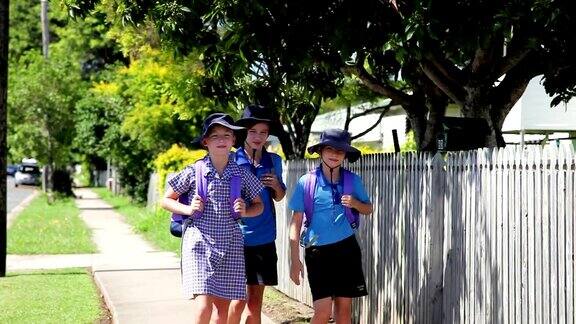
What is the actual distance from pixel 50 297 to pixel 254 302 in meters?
4.47

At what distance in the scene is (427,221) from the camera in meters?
6.52

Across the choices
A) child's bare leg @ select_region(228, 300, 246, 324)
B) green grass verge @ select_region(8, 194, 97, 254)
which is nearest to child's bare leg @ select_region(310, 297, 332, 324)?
child's bare leg @ select_region(228, 300, 246, 324)

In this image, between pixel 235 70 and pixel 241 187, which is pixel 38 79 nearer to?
pixel 235 70

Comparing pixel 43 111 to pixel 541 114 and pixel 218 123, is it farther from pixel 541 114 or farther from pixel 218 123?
pixel 218 123

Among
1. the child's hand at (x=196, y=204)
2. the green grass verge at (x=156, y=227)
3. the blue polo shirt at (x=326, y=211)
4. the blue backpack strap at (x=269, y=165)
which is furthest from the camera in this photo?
the green grass verge at (x=156, y=227)

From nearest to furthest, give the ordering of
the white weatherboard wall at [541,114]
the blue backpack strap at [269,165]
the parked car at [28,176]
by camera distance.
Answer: the blue backpack strap at [269,165] < the white weatherboard wall at [541,114] < the parked car at [28,176]

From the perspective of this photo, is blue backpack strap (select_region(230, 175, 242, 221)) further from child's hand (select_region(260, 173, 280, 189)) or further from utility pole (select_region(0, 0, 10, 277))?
utility pole (select_region(0, 0, 10, 277))

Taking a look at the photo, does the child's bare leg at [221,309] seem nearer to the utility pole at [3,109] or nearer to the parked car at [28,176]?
the utility pole at [3,109]

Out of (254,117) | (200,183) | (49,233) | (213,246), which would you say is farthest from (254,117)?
(49,233)

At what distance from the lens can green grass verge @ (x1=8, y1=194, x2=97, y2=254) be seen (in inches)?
635

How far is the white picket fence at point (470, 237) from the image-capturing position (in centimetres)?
489

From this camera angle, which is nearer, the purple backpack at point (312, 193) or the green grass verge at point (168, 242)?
the purple backpack at point (312, 193)

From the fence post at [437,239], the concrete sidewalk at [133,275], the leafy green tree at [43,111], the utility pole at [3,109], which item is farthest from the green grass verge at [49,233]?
the fence post at [437,239]

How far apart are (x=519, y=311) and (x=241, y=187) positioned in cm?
185
